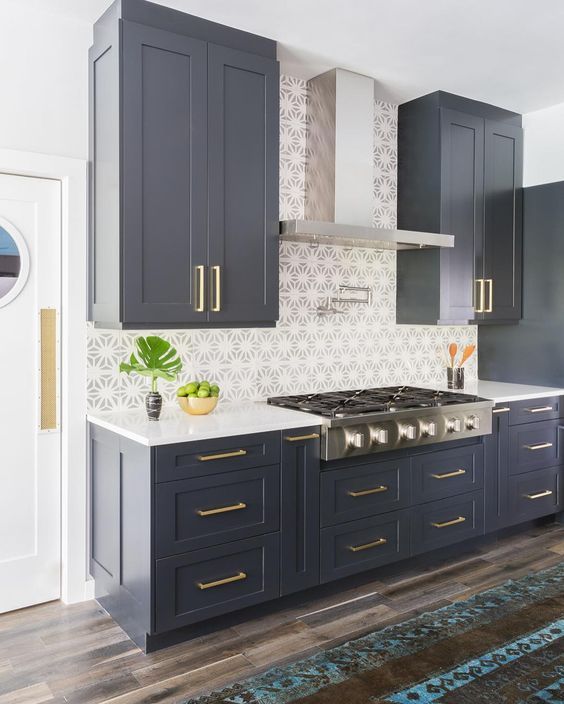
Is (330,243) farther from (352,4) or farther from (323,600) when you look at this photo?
(323,600)

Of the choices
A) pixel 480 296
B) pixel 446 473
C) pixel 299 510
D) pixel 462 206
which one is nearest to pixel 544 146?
pixel 462 206

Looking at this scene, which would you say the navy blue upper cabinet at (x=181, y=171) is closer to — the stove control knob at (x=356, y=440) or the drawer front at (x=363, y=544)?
the stove control knob at (x=356, y=440)

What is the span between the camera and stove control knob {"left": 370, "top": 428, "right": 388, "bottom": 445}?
3.07 meters

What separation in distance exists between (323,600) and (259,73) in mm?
2568

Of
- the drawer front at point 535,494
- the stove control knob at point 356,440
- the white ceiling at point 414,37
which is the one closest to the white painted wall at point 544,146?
the white ceiling at point 414,37

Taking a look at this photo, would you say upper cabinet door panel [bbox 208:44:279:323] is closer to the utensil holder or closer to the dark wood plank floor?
the dark wood plank floor

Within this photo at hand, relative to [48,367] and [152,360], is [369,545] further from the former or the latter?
[48,367]

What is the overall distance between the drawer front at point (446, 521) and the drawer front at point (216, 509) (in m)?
0.92

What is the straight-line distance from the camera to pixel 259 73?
3094 millimetres

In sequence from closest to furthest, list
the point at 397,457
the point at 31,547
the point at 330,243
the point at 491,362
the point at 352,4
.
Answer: the point at 352,4 → the point at 31,547 → the point at 397,457 → the point at 330,243 → the point at 491,362

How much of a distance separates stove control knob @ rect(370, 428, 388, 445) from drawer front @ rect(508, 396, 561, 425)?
1100 mm

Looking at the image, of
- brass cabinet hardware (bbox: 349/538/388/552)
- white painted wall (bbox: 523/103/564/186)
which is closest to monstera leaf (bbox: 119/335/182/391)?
brass cabinet hardware (bbox: 349/538/388/552)

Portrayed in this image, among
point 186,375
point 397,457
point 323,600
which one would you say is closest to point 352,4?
point 186,375

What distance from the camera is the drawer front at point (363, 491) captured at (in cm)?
302
